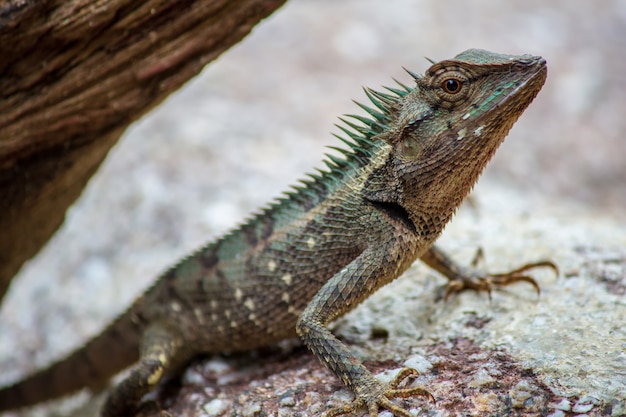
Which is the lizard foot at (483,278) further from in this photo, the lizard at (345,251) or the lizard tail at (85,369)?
the lizard tail at (85,369)

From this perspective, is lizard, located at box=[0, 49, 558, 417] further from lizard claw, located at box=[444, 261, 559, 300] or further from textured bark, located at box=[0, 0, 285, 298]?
textured bark, located at box=[0, 0, 285, 298]

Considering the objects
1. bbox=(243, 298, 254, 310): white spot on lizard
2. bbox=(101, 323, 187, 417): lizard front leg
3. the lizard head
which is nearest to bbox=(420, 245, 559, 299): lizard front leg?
the lizard head

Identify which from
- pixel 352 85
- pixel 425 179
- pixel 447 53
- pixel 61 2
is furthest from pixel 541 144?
→ pixel 61 2

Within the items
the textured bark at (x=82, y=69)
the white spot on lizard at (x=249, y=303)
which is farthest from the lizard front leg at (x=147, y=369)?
the textured bark at (x=82, y=69)

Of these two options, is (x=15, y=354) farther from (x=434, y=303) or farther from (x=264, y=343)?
(x=434, y=303)

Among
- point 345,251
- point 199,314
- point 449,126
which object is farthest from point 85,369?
point 449,126
